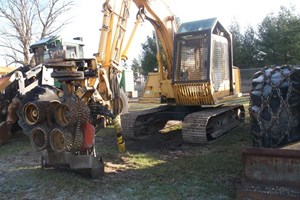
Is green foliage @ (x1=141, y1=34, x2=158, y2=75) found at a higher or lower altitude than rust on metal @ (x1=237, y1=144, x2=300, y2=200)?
higher

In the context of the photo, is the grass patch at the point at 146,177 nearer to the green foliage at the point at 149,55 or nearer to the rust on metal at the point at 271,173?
the rust on metal at the point at 271,173

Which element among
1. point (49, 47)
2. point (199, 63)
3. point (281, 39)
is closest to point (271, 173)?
point (199, 63)

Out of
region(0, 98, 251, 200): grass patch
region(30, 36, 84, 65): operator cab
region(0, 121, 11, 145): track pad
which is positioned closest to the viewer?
region(0, 98, 251, 200): grass patch

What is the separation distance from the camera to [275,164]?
119 inches

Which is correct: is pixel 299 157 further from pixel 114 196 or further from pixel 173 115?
pixel 173 115

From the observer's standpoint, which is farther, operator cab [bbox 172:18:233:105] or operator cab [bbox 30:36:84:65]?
operator cab [bbox 30:36:84:65]

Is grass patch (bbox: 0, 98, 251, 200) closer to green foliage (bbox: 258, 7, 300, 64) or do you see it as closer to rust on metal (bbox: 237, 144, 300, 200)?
rust on metal (bbox: 237, 144, 300, 200)

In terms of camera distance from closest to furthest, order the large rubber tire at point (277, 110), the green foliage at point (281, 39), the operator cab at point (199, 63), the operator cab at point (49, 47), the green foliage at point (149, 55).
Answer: the large rubber tire at point (277, 110) → the operator cab at point (199, 63) → the operator cab at point (49, 47) → the green foliage at point (281, 39) → the green foliage at point (149, 55)

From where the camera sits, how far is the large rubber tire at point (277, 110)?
3.39m

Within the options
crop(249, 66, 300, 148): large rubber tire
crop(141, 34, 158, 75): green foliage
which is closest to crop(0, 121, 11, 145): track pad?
crop(249, 66, 300, 148): large rubber tire

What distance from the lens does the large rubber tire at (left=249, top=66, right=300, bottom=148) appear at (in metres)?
3.39

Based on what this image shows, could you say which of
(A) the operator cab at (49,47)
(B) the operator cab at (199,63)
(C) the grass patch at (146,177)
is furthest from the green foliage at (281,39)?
(C) the grass patch at (146,177)

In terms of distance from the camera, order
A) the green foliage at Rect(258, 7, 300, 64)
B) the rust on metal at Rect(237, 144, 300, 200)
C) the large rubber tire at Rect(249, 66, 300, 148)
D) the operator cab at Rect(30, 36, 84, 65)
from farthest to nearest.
Answer: the green foliage at Rect(258, 7, 300, 64), the operator cab at Rect(30, 36, 84, 65), the large rubber tire at Rect(249, 66, 300, 148), the rust on metal at Rect(237, 144, 300, 200)

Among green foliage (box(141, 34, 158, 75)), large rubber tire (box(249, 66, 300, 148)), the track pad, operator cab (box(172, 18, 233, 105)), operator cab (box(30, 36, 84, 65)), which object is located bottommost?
the track pad
